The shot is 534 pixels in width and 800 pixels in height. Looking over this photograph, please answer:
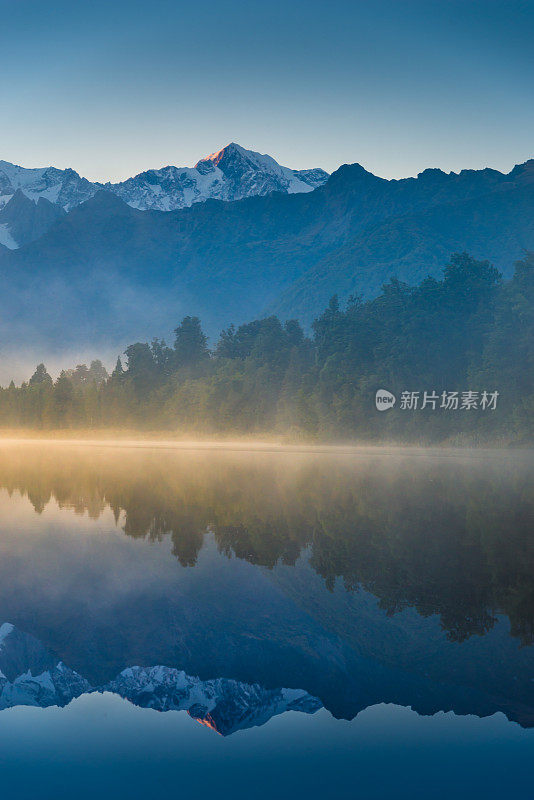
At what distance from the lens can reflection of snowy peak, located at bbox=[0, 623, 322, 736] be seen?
848 cm

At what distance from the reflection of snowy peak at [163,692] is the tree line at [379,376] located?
218 feet

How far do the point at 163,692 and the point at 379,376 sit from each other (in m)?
85.3

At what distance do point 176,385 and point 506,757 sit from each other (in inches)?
5395

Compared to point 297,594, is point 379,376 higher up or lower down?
higher up

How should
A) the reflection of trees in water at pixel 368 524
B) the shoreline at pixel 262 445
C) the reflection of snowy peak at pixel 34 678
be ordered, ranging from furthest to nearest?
1. the shoreline at pixel 262 445
2. the reflection of trees in water at pixel 368 524
3. the reflection of snowy peak at pixel 34 678

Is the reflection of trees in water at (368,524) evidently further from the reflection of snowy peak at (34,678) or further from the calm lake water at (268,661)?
A: the reflection of snowy peak at (34,678)

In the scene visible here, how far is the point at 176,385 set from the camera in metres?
142

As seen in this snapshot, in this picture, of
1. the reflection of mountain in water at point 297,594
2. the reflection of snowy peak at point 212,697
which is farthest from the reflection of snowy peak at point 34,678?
the reflection of snowy peak at point 212,697

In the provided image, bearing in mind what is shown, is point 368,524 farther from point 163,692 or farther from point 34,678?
point 34,678

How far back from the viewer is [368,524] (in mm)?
22328

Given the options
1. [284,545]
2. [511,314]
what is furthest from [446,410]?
[284,545]

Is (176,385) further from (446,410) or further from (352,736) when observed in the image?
(352,736)

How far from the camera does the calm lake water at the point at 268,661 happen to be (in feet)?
23.2

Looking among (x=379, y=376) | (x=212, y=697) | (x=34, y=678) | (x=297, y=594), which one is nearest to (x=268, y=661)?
(x=212, y=697)
